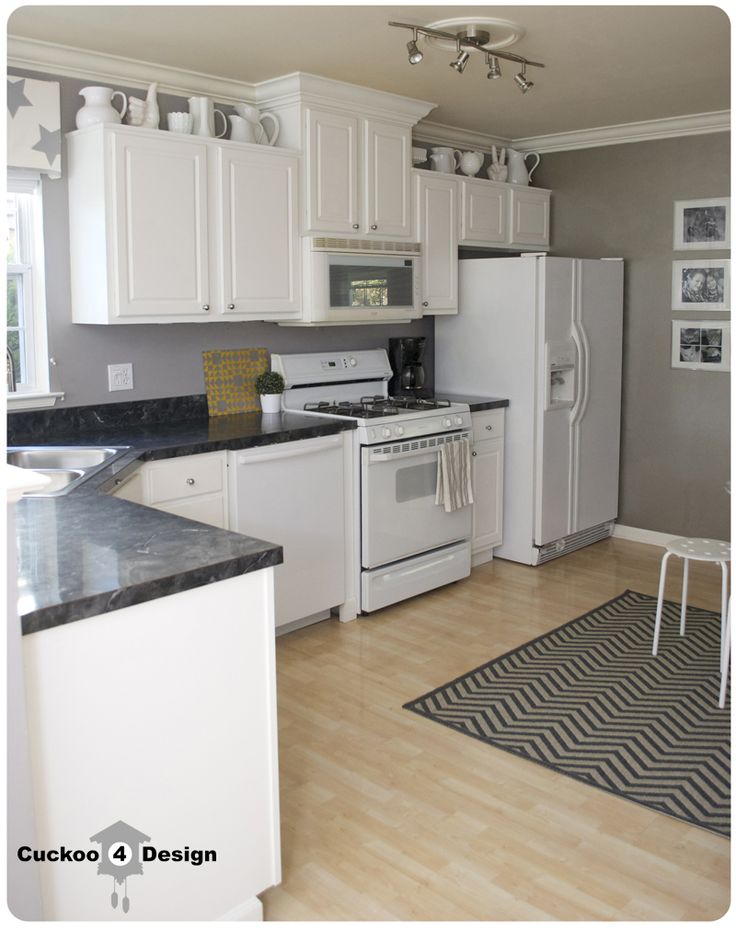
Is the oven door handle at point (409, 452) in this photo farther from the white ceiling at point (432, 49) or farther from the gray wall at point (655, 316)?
the white ceiling at point (432, 49)

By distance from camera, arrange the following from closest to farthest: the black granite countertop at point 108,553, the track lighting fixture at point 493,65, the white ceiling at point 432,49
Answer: the black granite countertop at point 108,553 → the white ceiling at point 432,49 → the track lighting fixture at point 493,65

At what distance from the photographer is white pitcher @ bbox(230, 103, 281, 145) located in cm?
411

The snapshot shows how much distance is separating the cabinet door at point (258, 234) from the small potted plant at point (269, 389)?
33cm

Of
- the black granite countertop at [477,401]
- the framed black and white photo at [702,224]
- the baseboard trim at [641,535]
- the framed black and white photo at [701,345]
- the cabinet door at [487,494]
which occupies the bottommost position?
the baseboard trim at [641,535]

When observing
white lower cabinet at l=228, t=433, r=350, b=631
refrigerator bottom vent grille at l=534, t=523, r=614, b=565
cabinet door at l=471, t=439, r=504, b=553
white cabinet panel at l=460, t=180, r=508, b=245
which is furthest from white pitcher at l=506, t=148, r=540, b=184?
white lower cabinet at l=228, t=433, r=350, b=631

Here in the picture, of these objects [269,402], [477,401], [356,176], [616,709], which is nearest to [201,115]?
[356,176]

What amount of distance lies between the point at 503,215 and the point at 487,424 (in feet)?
4.28

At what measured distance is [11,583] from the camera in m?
1.62

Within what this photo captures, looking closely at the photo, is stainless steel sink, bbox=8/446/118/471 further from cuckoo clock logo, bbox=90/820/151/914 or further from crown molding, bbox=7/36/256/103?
cuckoo clock logo, bbox=90/820/151/914

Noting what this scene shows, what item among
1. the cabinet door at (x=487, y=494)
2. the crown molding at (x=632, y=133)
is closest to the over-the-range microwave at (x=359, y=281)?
the cabinet door at (x=487, y=494)

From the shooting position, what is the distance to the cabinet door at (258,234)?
12.8 ft

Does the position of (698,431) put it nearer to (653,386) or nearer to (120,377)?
(653,386)

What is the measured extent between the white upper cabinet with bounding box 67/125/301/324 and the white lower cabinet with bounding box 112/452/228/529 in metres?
0.63

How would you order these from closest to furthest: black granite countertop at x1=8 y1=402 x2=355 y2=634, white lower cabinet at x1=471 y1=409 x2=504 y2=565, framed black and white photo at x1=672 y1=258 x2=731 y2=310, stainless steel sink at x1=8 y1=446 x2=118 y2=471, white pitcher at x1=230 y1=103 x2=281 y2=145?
black granite countertop at x1=8 y1=402 x2=355 y2=634
stainless steel sink at x1=8 y1=446 x2=118 y2=471
white pitcher at x1=230 y1=103 x2=281 y2=145
white lower cabinet at x1=471 y1=409 x2=504 y2=565
framed black and white photo at x1=672 y1=258 x2=731 y2=310
